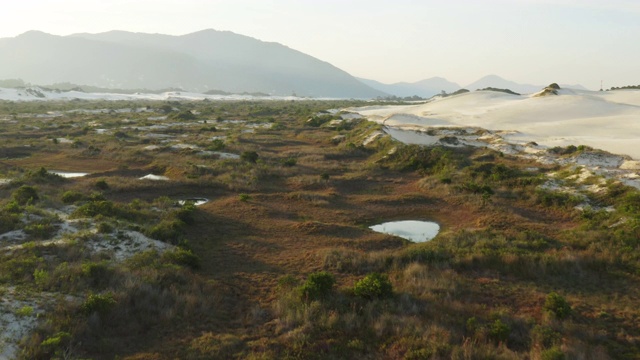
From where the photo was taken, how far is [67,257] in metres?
16.3

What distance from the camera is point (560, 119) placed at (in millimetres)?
67188

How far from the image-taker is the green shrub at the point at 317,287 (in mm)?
14414

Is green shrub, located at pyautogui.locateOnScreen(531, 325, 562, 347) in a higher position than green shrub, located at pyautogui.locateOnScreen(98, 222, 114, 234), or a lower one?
lower

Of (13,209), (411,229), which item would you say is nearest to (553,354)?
(411,229)

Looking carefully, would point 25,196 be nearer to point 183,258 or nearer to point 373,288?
point 183,258

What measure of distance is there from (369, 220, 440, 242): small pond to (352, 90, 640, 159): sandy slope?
2533 centimetres

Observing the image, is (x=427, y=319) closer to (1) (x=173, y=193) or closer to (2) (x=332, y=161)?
(1) (x=173, y=193)

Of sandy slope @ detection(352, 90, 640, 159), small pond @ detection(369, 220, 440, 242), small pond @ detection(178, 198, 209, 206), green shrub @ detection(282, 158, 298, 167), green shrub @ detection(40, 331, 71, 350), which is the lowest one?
small pond @ detection(369, 220, 440, 242)

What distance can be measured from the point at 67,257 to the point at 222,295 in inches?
288

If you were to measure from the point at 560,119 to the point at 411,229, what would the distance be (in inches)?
2283

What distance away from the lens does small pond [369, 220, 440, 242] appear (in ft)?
77.7

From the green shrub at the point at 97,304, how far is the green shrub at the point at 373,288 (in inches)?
351

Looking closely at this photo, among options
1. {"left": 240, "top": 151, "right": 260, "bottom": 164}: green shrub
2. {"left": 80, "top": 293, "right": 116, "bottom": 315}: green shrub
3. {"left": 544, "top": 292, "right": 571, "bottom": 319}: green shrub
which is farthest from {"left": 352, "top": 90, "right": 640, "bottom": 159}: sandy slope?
{"left": 80, "top": 293, "right": 116, "bottom": 315}: green shrub

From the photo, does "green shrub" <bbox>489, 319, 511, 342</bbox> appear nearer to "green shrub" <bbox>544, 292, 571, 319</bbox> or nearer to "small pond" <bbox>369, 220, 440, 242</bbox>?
"green shrub" <bbox>544, 292, 571, 319</bbox>
